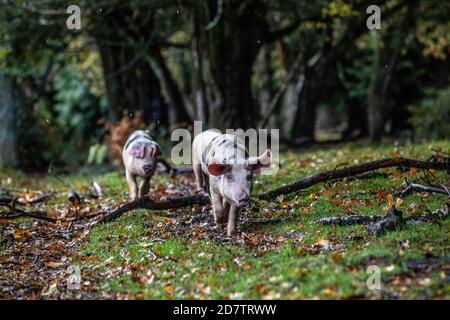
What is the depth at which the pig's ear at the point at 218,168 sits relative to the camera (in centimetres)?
970

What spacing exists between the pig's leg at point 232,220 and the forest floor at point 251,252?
0.12 metres

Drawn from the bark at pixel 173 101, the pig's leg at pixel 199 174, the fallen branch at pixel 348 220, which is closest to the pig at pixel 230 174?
the fallen branch at pixel 348 220

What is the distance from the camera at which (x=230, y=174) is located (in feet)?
32.1

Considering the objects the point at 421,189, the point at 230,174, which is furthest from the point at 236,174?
the point at 421,189

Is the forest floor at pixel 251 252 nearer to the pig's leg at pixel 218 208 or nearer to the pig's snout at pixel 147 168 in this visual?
the pig's leg at pixel 218 208

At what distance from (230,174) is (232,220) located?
2.63 feet

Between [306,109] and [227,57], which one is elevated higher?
[227,57]

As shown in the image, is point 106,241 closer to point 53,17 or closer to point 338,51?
point 53,17

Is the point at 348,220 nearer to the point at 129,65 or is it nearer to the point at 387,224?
the point at 387,224

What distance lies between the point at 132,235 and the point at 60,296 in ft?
9.06

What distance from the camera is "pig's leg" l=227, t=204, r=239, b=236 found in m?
10.1

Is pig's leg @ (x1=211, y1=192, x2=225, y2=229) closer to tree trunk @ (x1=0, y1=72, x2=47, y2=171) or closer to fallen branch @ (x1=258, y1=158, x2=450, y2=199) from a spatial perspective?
fallen branch @ (x1=258, y1=158, x2=450, y2=199)

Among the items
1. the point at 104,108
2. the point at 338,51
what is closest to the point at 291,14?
the point at 338,51
